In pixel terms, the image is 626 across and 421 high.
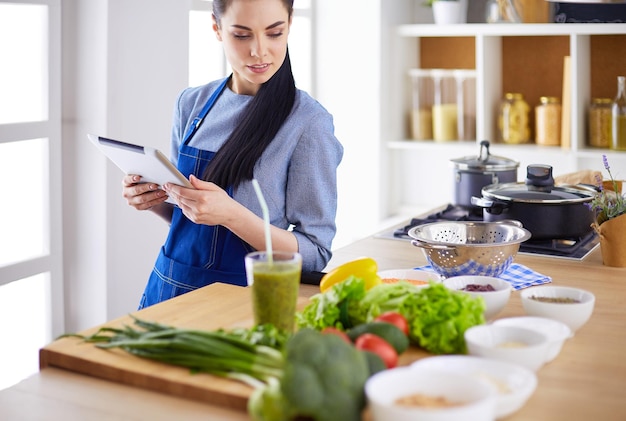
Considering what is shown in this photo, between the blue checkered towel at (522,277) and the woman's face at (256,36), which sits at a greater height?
the woman's face at (256,36)

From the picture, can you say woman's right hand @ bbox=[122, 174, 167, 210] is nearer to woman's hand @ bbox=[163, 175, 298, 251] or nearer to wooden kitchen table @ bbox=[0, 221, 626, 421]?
woman's hand @ bbox=[163, 175, 298, 251]

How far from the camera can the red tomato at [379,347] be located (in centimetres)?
153

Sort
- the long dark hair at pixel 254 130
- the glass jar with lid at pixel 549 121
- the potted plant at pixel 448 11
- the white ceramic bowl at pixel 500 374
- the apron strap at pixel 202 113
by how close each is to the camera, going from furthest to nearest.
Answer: the potted plant at pixel 448 11, the glass jar with lid at pixel 549 121, the apron strap at pixel 202 113, the long dark hair at pixel 254 130, the white ceramic bowl at pixel 500 374

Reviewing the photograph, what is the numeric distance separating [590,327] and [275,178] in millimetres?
891

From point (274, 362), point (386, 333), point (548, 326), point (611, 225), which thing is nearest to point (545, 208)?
point (611, 225)

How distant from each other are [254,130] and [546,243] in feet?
3.21

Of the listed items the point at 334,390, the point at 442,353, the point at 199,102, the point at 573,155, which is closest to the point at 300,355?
the point at 334,390

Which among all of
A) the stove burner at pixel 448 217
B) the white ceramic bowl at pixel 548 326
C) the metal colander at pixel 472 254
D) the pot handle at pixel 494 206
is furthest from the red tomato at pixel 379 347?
the stove burner at pixel 448 217

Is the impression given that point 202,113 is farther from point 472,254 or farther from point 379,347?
point 379,347

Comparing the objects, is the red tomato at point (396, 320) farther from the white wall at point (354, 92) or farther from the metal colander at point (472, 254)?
the white wall at point (354, 92)

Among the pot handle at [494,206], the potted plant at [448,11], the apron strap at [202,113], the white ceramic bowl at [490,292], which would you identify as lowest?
the white ceramic bowl at [490,292]

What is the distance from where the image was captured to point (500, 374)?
4.81 feet

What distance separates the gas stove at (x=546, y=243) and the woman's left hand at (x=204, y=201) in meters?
0.86

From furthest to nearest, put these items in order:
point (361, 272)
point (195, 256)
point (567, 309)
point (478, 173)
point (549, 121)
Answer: point (549, 121) → point (478, 173) → point (195, 256) → point (361, 272) → point (567, 309)
